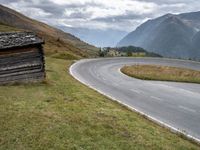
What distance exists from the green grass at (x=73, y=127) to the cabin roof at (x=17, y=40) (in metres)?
7.27

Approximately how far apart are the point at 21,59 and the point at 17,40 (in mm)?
1454

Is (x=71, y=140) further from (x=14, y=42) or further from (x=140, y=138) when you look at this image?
(x=14, y=42)

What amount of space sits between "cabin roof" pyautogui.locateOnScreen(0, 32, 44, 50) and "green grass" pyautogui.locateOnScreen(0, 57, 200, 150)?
7270 mm

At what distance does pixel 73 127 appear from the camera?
1656cm

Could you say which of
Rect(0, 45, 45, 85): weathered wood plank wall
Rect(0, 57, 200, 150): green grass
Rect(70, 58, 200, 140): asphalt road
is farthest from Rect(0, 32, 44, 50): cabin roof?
Rect(0, 57, 200, 150): green grass

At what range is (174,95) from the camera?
32219mm

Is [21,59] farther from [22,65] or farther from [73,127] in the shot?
[73,127]

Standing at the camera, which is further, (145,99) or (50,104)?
(145,99)

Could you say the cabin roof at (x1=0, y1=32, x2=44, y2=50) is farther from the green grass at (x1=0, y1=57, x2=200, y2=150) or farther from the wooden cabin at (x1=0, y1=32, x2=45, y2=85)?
the green grass at (x1=0, y1=57, x2=200, y2=150)

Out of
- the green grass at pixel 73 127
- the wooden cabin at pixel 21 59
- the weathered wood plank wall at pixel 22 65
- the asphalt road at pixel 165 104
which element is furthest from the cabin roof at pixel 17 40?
the green grass at pixel 73 127

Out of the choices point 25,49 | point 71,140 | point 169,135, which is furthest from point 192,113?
point 25,49

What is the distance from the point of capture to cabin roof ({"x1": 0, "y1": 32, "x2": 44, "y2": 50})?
97.2ft

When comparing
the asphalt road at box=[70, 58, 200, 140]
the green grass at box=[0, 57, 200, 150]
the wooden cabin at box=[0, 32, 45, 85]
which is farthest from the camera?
the wooden cabin at box=[0, 32, 45, 85]

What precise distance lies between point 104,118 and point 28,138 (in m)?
4.96
